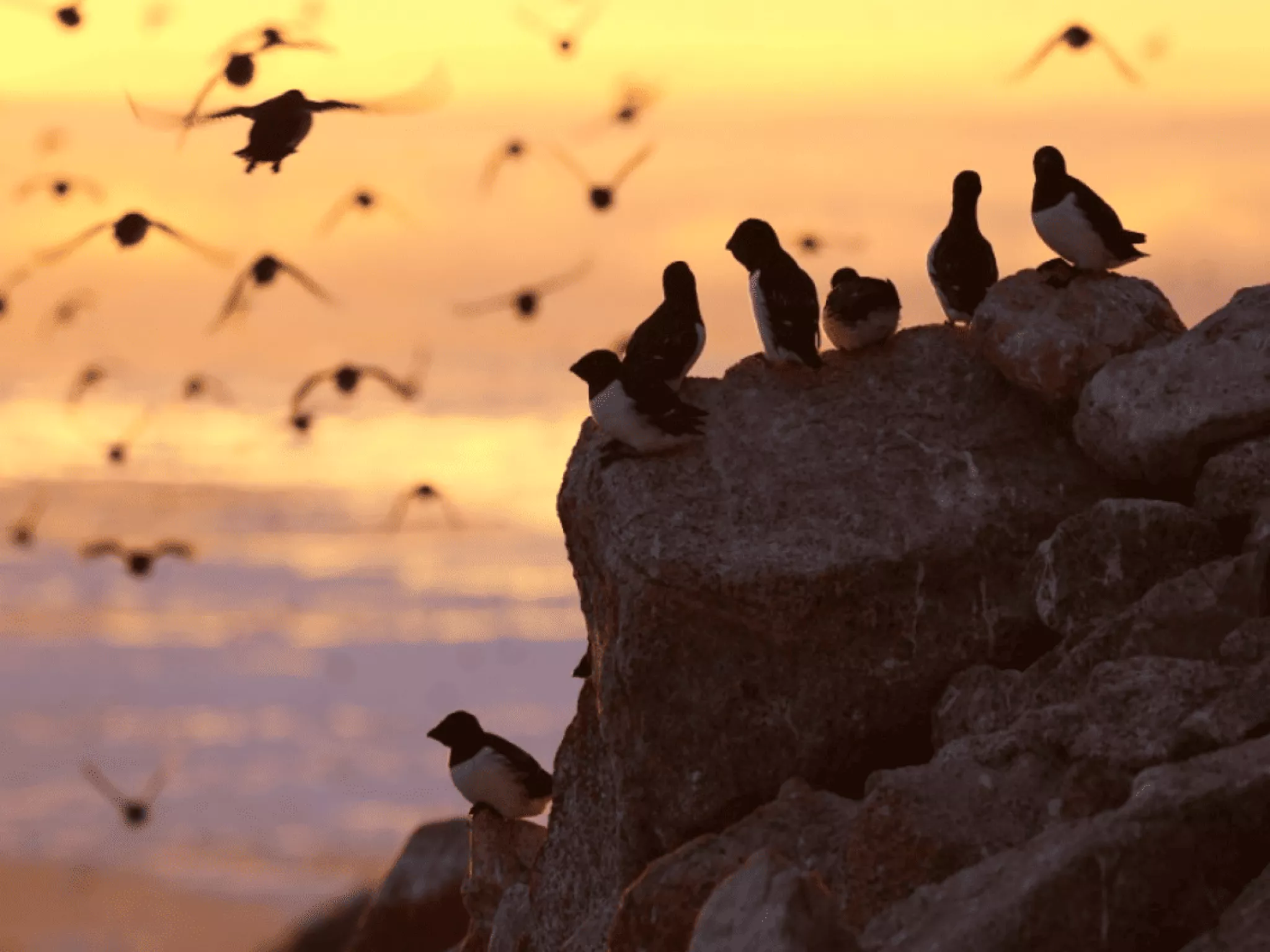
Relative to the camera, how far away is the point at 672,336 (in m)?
15.9

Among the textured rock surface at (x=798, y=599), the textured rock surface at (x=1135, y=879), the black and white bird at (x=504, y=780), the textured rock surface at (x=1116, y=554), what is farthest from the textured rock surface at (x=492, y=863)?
the textured rock surface at (x=1135, y=879)

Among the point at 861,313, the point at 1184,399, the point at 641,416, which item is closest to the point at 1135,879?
the point at 1184,399

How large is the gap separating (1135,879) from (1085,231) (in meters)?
6.97

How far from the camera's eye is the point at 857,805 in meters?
13.1

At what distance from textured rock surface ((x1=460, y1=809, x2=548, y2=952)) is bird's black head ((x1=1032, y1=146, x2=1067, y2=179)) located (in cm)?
697

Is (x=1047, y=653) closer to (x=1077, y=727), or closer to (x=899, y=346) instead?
(x=1077, y=727)

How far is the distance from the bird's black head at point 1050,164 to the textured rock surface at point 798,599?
7.36ft

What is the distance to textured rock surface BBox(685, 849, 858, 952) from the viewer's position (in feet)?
31.2

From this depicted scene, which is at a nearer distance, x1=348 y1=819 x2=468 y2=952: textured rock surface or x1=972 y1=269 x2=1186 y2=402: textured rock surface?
x1=972 y1=269 x2=1186 y2=402: textured rock surface

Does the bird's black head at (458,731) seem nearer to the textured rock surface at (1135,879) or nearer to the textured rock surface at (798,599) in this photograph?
the textured rock surface at (798,599)

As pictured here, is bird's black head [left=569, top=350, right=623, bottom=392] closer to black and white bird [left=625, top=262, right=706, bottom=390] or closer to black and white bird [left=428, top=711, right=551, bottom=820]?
black and white bird [left=625, top=262, right=706, bottom=390]

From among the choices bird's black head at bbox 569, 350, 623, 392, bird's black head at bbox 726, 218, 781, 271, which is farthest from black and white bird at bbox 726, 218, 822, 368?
bird's black head at bbox 569, 350, 623, 392

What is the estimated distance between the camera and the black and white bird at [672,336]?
15.5m

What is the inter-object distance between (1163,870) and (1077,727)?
6.32 feet
